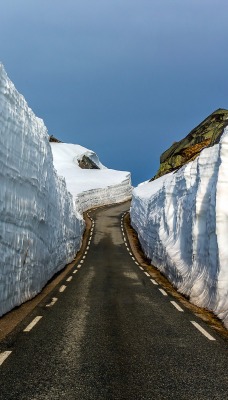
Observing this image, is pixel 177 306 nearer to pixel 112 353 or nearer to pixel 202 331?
pixel 202 331

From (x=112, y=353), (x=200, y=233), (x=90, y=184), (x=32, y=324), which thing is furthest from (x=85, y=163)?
(x=112, y=353)

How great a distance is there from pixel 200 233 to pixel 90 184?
5513 cm

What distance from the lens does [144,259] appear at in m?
26.9

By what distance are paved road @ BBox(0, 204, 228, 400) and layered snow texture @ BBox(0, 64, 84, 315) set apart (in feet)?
3.73

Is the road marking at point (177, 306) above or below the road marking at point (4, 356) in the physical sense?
above

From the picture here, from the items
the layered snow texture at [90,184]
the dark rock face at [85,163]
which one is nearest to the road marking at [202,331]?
the layered snow texture at [90,184]

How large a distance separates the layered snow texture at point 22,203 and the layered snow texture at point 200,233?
18.2 feet

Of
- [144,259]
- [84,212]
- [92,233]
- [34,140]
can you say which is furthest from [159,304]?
[84,212]

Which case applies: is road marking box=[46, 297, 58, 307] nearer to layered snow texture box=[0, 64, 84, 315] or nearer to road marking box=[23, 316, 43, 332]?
layered snow texture box=[0, 64, 84, 315]

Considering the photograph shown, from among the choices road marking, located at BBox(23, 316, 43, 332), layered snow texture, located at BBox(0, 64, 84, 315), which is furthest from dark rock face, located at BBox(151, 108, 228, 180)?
road marking, located at BBox(23, 316, 43, 332)

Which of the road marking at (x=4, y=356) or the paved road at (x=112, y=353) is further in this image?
the road marking at (x=4, y=356)

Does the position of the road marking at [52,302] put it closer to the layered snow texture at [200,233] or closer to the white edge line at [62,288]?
the white edge line at [62,288]

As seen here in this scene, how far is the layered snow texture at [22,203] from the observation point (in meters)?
10.9

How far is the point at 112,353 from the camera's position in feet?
23.2
